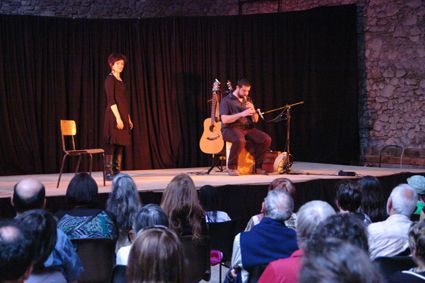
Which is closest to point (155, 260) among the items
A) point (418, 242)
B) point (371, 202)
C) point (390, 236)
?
point (418, 242)

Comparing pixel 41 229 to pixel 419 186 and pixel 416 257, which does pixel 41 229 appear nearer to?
pixel 416 257

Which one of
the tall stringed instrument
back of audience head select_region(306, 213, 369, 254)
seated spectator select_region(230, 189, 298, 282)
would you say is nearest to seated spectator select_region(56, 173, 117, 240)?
seated spectator select_region(230, 189, 298, 282)

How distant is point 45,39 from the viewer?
10094 millimetres

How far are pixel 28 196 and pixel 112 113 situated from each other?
434 centimetres

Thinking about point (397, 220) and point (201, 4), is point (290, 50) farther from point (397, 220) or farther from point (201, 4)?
point (397, 220)

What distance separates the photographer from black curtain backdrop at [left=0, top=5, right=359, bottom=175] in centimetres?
997

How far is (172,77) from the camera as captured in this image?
1105 cm

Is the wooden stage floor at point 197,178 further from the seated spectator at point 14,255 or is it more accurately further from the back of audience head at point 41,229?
the seated spectator at point 14,255

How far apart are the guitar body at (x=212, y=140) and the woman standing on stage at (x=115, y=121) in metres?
1.82

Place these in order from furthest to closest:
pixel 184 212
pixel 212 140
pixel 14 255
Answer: pixel 212 140
pixel 184 212
pixel 14 255

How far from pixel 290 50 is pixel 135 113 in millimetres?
3002

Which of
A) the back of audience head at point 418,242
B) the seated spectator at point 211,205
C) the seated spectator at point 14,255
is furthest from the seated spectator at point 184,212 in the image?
the seated spectator at point 14,255

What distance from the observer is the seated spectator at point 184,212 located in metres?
4.20

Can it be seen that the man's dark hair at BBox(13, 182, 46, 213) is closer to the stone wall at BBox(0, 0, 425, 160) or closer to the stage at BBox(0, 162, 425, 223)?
the stage at BBox(0, 162, 425, 223)
